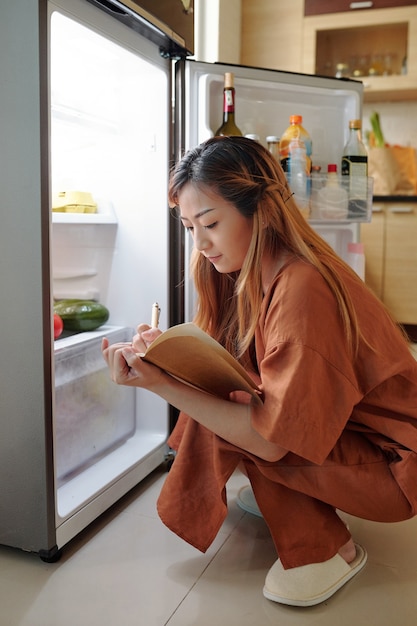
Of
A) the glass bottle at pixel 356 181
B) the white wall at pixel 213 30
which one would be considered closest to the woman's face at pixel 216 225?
the glass bottle at pixel 356 181

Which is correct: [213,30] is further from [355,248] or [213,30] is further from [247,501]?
[247,501]

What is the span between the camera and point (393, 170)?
3641 millimetres

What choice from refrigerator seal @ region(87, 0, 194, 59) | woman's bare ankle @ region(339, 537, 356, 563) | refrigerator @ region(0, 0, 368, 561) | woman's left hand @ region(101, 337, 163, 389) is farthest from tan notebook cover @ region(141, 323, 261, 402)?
refrigerator seal @ region(87, 0, 194, 59)

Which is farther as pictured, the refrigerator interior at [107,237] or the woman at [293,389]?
the refrigerator interior at [107,237]

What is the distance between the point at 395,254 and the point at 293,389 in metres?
2.63

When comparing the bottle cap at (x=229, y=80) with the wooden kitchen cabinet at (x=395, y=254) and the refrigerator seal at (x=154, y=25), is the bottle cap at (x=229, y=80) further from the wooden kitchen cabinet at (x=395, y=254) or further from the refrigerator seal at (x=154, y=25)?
the wooden kitchen cabinet at (x=395, y=254)

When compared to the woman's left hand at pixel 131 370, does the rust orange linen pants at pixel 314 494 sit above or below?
below

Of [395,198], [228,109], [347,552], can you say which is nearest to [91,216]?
[228,109]

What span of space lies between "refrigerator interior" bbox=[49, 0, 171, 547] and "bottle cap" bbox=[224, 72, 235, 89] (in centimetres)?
15

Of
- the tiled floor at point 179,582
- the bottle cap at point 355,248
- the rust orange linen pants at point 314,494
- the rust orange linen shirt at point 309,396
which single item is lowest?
the tiled floor at point 179,582

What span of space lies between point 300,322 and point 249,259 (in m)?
0.16

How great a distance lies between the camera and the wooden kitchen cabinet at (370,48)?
338 centimetres

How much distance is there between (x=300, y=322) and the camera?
106 centimetres

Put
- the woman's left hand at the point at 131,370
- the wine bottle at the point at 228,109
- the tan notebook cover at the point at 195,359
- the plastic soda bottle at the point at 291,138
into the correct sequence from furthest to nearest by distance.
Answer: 1. the plastic soda bottle at the point at 291,138
2. the wine bottle at the point at 228,109
3. the woman's left hand at the point at 131,370
4. the tan notebook cover at the point at 195,359
